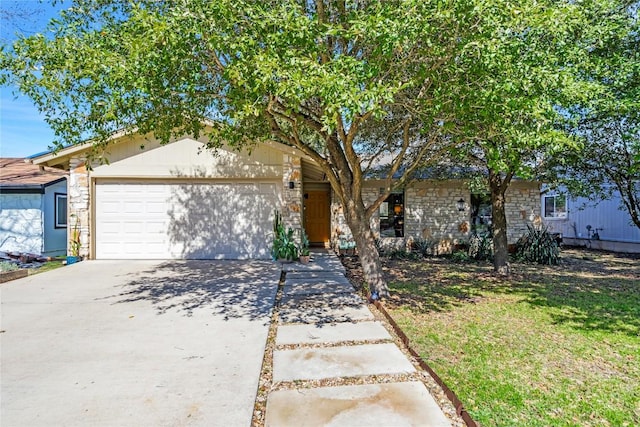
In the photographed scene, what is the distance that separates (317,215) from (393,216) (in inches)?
120

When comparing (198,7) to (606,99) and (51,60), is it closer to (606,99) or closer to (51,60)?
(51,60)

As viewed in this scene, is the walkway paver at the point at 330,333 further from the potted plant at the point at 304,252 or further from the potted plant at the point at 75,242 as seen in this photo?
the potted plant at the point at 75,242

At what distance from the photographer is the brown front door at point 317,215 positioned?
1520 centimetres

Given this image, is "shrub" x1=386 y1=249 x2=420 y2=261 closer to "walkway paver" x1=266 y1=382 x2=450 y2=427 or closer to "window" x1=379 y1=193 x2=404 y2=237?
"window" x1=379 y1=193 x2=404 y2=237

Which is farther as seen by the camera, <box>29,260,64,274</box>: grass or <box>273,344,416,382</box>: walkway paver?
<box>29,260,64,274</box>: grass

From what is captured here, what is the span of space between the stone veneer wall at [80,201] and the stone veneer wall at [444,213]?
7.61 m

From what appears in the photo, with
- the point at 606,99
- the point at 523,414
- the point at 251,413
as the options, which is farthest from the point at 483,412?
the point at 606,99

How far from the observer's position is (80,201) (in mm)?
10930

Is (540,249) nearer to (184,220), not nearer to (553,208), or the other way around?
(553,208)

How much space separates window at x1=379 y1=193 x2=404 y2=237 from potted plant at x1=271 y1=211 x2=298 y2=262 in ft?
13.5

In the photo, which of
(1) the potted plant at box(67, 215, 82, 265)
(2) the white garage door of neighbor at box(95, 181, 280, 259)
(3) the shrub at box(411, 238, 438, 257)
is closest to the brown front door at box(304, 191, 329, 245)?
(3) the shrub at box(411, 238, 438, 257)

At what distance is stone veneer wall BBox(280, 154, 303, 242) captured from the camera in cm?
1106

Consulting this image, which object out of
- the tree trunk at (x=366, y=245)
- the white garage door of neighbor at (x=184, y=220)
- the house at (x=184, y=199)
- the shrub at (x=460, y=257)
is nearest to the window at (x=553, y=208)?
the shrub at (x=460, y=257)

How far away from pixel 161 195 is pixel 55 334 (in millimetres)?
6876
